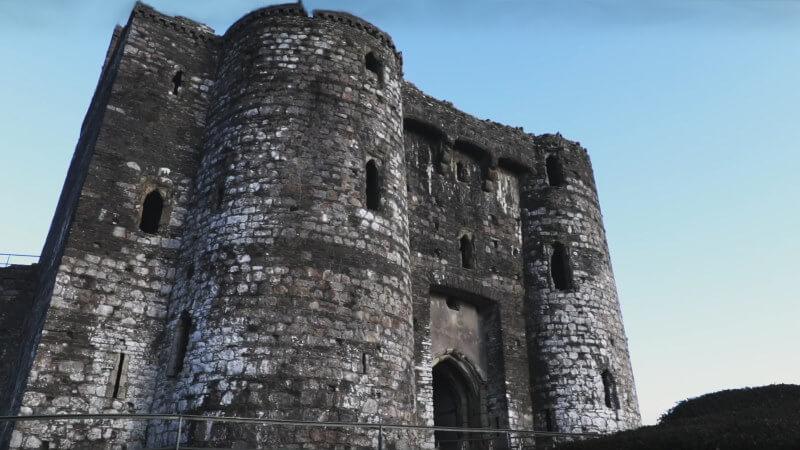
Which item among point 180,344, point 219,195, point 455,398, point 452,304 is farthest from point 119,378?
point 455,398

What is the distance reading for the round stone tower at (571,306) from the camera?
15680 mm

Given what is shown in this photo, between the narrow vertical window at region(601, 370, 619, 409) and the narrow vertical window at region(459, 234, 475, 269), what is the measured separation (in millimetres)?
4317

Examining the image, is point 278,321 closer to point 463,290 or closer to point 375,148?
point 375,148

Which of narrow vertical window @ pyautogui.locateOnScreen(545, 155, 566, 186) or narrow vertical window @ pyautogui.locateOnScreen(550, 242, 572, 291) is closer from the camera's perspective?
narrow vertical window @ pyautogui.locateOnScreen(550, 242, 572, 291)

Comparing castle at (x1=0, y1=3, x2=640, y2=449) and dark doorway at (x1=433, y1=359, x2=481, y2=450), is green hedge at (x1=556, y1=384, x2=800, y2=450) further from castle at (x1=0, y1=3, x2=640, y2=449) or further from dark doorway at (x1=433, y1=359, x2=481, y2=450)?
dark doorway at (x1=433, y1=359, x2=481, y2=450)

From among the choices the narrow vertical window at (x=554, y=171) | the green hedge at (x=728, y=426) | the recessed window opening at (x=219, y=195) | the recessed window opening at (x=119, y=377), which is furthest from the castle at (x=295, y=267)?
the green hedge at (x=728, y=426)

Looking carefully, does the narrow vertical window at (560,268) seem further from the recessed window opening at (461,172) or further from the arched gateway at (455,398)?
the arched gateway at (455,398)

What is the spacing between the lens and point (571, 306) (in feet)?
55.1

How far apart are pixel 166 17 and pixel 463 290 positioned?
9.44 metres

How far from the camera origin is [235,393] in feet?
33.0

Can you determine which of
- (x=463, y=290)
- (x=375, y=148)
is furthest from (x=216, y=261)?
(x=463, y=290)

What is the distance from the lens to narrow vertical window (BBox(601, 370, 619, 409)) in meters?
16.0

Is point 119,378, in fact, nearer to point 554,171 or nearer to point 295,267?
point 295,267

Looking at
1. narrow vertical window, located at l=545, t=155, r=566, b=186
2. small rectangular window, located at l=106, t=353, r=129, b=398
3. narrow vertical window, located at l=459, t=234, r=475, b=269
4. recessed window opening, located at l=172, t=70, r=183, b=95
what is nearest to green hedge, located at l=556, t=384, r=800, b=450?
narrow vertical window, located at l=459, t=234, r=475, b=269
